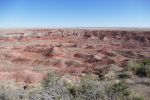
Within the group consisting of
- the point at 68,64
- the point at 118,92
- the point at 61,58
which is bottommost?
the point at 61,58

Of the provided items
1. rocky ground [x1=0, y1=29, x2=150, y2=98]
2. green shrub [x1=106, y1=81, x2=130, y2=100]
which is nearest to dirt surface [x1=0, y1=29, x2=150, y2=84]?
rocky ground [x1=0, y1=29, x2=150, y2=98]

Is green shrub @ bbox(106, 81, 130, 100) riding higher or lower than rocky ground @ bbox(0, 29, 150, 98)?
higher

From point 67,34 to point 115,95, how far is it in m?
83.8

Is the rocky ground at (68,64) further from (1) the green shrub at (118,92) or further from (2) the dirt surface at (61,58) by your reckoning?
(1) the green shrub at (118,92)

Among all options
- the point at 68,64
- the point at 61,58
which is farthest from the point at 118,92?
the point at 61,58

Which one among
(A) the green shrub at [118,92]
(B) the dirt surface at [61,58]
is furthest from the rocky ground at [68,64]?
(A) the green shrub at [118,92]

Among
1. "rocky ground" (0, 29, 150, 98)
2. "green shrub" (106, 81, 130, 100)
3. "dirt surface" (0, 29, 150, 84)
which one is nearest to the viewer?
"green shrub" (106, 81, 130, 100)

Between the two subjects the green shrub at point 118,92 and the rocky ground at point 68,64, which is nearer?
the green shrub at point 118,92

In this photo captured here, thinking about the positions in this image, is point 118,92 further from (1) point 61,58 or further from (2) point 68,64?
(1) point 61,58

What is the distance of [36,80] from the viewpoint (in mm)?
18969

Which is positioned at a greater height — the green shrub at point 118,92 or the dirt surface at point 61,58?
the green shrub at point 118,92

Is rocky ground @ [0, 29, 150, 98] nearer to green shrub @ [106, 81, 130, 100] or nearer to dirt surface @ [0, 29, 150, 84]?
dirt surface @ [0, 29, 150, 84]

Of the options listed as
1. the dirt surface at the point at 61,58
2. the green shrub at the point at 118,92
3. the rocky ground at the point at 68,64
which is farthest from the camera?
the dirt surface at the point at 61,58

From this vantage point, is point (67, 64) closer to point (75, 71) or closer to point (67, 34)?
point (75, 71)
